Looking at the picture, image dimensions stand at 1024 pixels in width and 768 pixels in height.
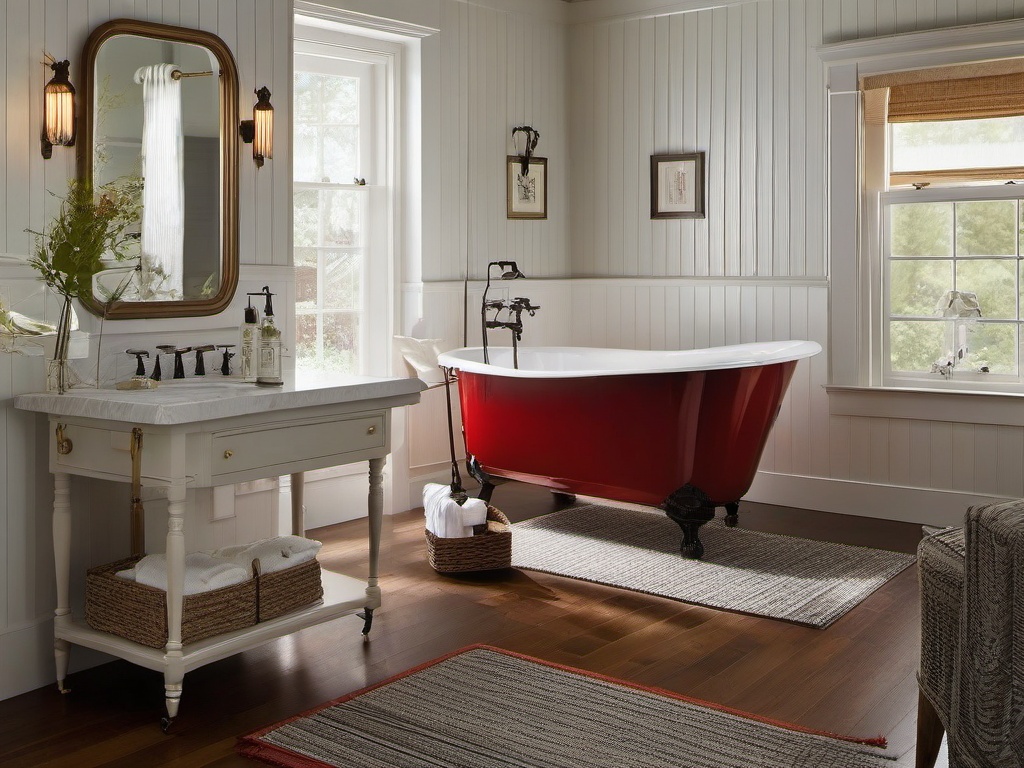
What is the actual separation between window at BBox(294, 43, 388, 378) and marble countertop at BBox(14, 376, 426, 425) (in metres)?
1.83

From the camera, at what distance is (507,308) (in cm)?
563

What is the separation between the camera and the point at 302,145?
5.09m

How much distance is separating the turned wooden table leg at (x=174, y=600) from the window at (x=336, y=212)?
2.33m

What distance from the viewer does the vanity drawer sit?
2834 mm

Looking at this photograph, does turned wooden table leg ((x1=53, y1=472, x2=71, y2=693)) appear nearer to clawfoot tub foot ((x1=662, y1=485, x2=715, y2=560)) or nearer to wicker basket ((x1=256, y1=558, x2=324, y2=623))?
wicker basket ((x1=256, y1=558, x2=324, y2=623))

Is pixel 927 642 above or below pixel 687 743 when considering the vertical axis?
above

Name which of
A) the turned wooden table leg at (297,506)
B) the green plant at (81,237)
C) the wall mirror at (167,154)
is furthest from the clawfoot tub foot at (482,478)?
the green plant at (81,237)

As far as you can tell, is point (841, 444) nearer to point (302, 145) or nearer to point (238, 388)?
point (302, 145)

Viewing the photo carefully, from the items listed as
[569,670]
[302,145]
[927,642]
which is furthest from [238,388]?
[302,145]

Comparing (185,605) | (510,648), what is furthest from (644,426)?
(185,605)

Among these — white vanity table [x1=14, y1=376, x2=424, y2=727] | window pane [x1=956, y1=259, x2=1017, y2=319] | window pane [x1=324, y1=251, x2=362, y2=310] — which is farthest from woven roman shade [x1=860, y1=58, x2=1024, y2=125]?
white vanity table [x1=14, y1=376, x2=424, y2=727]

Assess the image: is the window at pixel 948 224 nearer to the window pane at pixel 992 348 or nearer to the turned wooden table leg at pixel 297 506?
the window pane at pixel 992 348

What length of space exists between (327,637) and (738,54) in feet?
12.4

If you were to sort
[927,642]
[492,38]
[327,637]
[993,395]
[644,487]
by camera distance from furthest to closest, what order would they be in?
[492,38] → [993,395] → [644,487] → [327,637] → [927,642]
